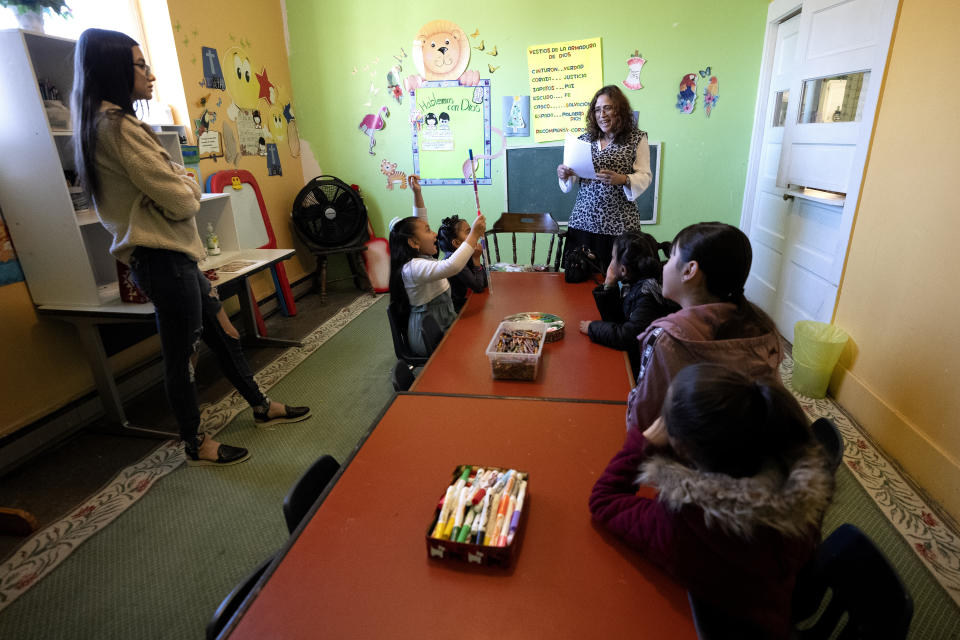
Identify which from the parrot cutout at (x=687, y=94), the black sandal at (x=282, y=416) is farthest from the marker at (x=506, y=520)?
the parrot cutout at (x=687, y=94)

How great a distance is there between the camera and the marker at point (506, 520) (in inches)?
31.3

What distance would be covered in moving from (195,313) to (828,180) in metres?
3.07

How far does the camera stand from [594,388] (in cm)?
137

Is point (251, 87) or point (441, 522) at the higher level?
point (251, 87)

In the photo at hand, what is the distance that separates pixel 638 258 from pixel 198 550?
5.77 feet

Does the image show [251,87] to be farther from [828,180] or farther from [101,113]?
[828,180]

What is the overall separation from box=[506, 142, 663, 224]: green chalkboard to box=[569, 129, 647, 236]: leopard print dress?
1402 millimetres

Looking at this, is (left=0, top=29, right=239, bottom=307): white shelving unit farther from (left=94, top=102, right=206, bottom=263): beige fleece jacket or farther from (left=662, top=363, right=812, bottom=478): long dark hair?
(left=662, top=363, right=812, bottom=478): long dark hair

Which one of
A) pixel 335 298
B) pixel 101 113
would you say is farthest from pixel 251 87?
pixel 101 113

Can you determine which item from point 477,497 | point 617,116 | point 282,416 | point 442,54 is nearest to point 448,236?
point 617,116

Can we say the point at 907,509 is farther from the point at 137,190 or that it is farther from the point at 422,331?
the point at 137,190

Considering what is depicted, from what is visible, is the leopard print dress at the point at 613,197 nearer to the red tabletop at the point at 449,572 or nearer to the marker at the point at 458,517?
the red tabletop at the point at 449,572

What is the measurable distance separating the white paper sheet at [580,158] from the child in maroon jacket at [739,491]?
2047mm

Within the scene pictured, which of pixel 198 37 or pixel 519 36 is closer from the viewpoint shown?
pixel 198 37
